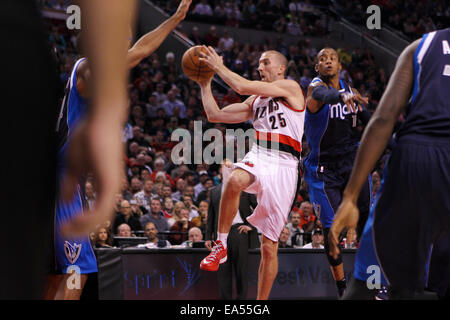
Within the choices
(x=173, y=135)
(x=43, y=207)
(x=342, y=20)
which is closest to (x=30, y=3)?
(x=43, y=207)

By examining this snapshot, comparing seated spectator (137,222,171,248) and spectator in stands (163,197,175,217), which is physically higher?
spectator in stands (163,197,175,217)

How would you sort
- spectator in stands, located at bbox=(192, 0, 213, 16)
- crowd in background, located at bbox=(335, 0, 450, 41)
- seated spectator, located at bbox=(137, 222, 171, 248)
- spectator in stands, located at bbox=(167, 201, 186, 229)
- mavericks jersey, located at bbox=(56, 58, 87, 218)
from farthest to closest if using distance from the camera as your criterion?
crowd in background, located at bbox=(335, 0, 450, 41), spectator in stands, located at bbox=(192, 0, 213, 16), spectator in stands, located at bbox=(167, 201, 186, 229), seated spectator, located at bbox=(137, 222, 171, 248), mavericks jersey, located at bbox=(56, 58, 87, 218)

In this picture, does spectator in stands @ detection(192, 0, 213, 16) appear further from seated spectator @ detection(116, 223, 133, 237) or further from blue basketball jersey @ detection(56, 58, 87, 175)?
blue basketball jersey @ detection(56, 58, 87, 175)

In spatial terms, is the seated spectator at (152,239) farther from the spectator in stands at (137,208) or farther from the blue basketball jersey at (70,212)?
the blue basketball jersey at (70,212)

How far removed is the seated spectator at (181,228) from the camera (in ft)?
28.1

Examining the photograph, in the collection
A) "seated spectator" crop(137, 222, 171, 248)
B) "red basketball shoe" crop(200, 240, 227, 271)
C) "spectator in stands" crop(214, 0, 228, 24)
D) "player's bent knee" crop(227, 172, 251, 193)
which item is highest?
"spectator in stands" crop(214, 0, 228, 24)

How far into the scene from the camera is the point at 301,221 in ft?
32.0

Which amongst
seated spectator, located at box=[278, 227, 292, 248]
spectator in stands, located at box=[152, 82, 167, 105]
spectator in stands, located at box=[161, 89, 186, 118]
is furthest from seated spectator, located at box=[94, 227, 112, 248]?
spectator in stands, located at box=[152, 82, 167, 105]

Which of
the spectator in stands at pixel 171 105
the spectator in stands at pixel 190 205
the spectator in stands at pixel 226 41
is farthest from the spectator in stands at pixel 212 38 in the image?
the spectator in stands at pixel 190 205

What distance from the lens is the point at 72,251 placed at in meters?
3.68

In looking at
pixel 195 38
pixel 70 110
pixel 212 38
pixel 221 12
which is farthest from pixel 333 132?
pixel 221 12

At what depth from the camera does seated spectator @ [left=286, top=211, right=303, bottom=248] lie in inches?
359

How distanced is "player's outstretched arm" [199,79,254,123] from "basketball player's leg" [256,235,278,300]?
4.12 feet
